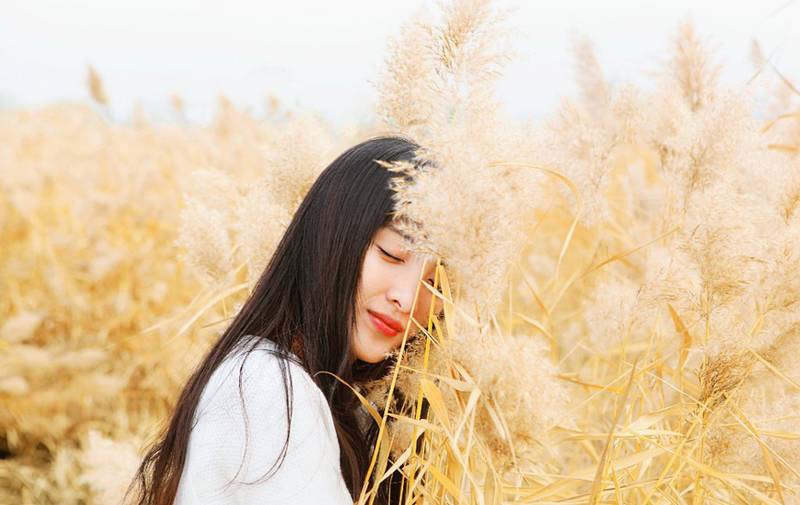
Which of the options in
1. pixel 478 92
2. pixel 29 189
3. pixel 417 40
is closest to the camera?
pixel 478 92

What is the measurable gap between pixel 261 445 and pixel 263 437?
13mm

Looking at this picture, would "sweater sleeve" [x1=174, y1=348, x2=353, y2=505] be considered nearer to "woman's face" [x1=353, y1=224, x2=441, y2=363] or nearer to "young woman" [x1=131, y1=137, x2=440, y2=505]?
"young woman" [x1=131, y1=137, x2=440, y2=505]

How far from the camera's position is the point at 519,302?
3.11 metres

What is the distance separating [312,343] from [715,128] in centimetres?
84

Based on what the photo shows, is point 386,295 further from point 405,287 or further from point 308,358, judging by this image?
point 308,358

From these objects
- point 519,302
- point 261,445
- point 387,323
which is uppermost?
point 387,323

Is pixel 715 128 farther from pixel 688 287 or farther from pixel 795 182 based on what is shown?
pixel 688 287

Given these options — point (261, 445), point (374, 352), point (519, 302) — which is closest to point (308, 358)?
point (374, 352)

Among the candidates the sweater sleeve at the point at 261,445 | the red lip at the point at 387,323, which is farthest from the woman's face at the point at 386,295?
the sweater sleeve at the point at 261,445

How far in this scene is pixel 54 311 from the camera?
2945 mm

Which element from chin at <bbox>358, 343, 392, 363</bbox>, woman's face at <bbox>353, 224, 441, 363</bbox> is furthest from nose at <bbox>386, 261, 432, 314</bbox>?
chin at <bbox>358, 343, 392, 363</bbox>

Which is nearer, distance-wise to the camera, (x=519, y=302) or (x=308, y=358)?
(x=308, y=358)

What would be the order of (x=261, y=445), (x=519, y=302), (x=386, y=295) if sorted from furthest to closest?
1. (x=519, y=302)
2. (x=386, y=295)
3. (x=261, y=445)

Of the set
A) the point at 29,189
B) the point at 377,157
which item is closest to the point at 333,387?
the point at 377,157
